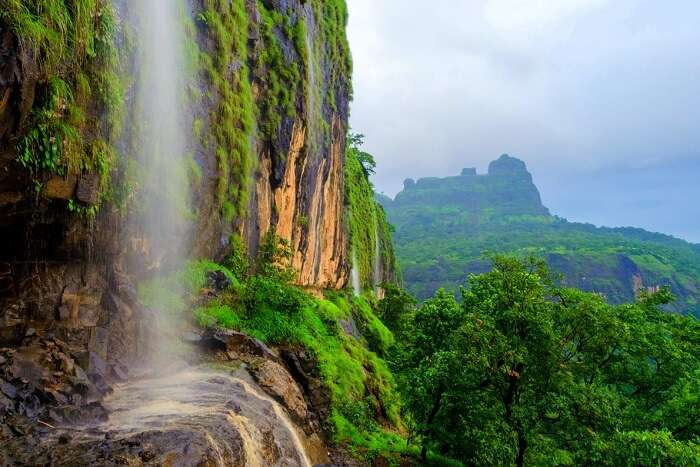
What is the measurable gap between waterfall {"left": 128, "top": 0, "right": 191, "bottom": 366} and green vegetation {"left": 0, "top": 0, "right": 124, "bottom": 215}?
175 centimetres

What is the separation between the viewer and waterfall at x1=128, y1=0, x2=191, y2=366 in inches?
458

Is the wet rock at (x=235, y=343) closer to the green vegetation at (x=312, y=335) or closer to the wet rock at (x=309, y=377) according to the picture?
the green vegetation at (x=312, y=335)

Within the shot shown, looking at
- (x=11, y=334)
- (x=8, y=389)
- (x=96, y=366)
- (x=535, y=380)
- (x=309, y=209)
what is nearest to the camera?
(x=8, y=389)

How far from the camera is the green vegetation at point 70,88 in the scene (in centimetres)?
741

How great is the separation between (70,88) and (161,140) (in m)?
4.35

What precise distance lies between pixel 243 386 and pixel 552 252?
101 metres

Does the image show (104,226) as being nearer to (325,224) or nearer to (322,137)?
(322,137)

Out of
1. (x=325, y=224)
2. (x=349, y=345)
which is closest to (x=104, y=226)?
(x=349, y=345)

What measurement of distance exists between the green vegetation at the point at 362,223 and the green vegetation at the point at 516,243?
1242 cm

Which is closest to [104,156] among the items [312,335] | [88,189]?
[88,189]

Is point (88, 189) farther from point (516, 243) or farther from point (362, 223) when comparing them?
point (516, 243)

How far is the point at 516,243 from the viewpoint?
393ft

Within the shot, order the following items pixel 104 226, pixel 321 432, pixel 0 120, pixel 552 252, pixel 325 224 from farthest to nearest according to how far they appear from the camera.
→ pixel 552 252
pixel 325 224
pixel 321 432
pixel 104 226
pixel 0 120

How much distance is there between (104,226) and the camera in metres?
10.3
